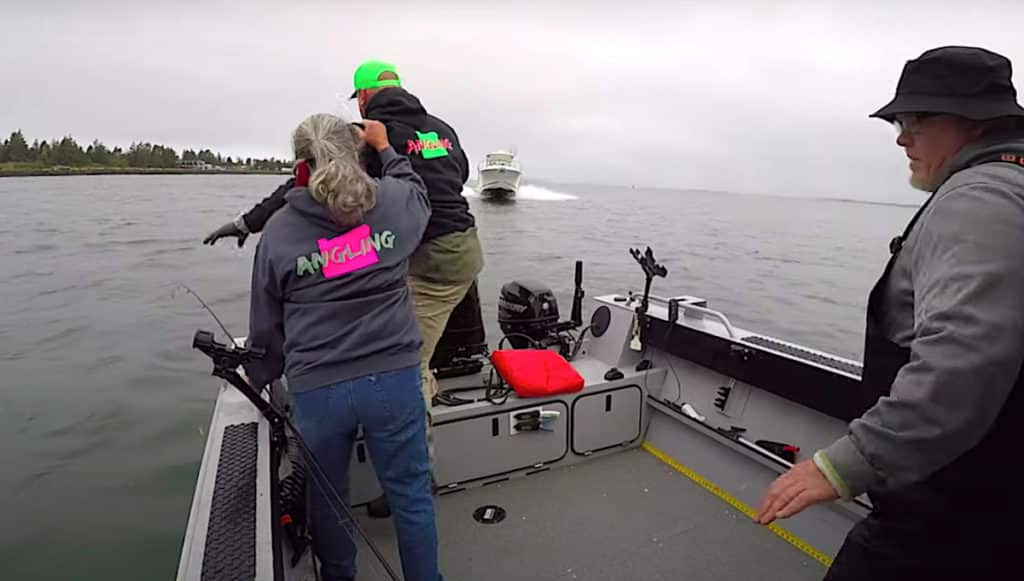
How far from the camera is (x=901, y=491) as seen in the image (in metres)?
1.09

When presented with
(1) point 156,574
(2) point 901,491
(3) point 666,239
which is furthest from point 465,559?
(3) point 666,239

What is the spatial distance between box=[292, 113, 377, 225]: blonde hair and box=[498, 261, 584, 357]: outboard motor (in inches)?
75.2

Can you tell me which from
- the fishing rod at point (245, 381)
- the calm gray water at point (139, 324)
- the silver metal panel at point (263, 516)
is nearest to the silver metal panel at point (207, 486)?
the silver metal panel at point (263, 516)

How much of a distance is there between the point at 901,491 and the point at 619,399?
1993mm

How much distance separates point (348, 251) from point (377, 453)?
59cm

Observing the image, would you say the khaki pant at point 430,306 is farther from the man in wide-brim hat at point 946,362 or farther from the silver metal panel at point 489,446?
the man in wide-brim hat at point 946,362

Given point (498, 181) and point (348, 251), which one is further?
point (498, 181)

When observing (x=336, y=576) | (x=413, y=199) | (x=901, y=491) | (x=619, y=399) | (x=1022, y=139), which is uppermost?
(x=1022, y=139)

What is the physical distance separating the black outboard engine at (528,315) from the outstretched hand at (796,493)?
8.05ft

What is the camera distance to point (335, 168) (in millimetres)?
1527

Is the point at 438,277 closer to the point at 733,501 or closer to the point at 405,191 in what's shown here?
the point at 405,191

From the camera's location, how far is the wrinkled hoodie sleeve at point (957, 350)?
84cm

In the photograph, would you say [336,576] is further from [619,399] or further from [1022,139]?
[1022,139]

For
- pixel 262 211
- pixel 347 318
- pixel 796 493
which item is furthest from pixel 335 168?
pixel 796 493
